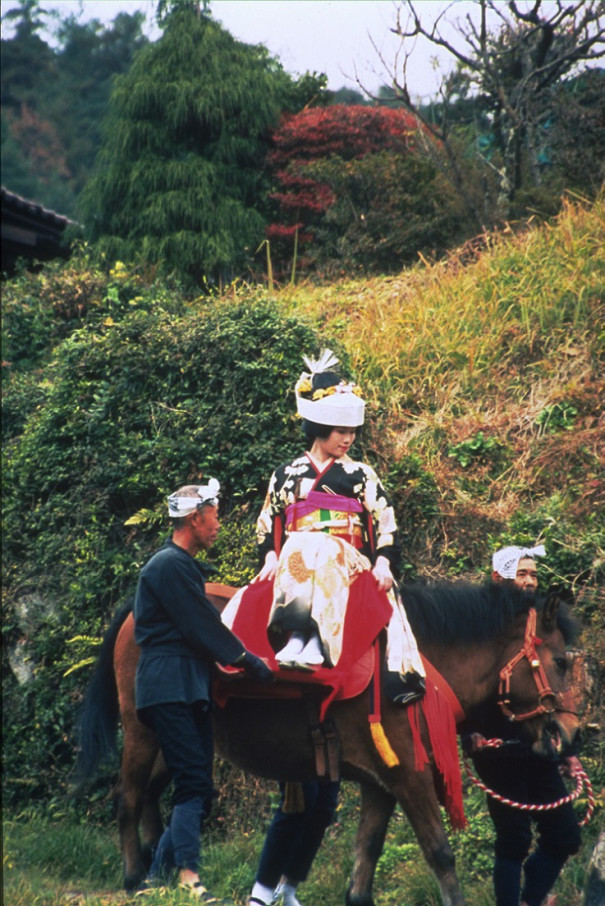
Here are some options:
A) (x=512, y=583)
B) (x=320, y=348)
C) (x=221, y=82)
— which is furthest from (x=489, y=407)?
(x=221, y=82)

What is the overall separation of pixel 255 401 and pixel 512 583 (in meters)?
A: 3.66

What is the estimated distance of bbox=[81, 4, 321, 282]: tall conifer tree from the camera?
1390cm

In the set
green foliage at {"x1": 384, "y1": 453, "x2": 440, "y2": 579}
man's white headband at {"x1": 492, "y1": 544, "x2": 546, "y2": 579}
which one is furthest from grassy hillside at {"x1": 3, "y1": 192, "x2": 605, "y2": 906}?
man's white headband at {"x1": 492, "y1": 544, "x2": 546, "y2": 579}

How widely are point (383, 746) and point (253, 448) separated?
363 cm

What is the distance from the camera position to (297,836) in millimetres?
5668

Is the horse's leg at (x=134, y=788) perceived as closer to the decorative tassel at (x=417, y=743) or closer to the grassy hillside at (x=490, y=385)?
the decorative tassel at (x=417, y=743)

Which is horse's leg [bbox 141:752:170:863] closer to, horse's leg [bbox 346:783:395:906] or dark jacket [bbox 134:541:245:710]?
dark jacket [bbox 134:541:245:710]

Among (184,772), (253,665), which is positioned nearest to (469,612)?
(253,665)

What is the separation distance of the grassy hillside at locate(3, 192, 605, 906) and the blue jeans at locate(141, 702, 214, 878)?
5.70 ft

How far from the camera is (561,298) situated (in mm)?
10250

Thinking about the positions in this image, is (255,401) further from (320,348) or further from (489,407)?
(489,407)

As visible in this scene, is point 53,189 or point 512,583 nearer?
point 512,583

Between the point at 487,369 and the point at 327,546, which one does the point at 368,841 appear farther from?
the point at 487,369

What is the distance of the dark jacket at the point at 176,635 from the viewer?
207 inches
